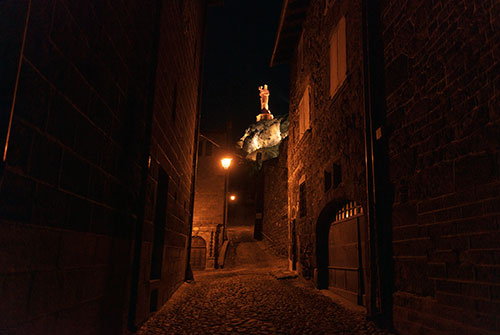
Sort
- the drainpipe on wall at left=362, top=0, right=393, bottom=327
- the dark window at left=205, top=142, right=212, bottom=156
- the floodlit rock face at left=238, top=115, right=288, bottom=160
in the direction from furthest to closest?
the floodlit rock face at left=238, top=115, right=288, bottom=160
the dark window at left=205, top=142, right=212, bottom=156
the drainpipe on wall at left=362, top=0, right=393, bottom=327

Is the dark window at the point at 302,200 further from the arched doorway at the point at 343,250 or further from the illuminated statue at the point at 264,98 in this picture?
the illuminated statue at the point at 264,98

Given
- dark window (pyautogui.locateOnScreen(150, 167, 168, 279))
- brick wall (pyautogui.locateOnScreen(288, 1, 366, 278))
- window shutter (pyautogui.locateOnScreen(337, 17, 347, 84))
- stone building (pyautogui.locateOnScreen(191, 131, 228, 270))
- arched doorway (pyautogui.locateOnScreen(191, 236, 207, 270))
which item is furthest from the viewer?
stone building (pyautogui.locateOnScreen(191, 131, 228, 270))

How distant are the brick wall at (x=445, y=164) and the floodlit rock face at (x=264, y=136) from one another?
5200 centimetres

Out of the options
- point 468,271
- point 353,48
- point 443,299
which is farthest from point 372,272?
point 353,48

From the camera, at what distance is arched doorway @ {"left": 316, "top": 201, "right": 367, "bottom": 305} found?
19.3 feet

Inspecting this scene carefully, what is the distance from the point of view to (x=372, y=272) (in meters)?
4.65

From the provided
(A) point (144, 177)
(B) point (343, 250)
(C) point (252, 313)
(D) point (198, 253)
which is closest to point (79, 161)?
(A) point (144, 177)

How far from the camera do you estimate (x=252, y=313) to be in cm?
514

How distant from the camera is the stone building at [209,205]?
687 inches

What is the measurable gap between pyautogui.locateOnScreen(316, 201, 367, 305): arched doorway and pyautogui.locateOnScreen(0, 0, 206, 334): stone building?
3322 millimetres

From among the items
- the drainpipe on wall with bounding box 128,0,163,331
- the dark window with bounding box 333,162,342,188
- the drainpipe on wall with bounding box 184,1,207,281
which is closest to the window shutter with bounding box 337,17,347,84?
the dark window with bounding box 333,162,342,188

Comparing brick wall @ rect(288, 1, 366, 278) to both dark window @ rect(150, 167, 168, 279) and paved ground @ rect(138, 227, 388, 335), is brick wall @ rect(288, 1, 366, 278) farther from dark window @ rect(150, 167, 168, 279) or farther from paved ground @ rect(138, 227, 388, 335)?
dark window @ rect(150, 167, 168, 279)

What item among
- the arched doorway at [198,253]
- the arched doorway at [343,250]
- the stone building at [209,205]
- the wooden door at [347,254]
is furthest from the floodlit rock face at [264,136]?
the wooden door at [347,254]

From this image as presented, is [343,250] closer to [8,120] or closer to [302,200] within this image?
[302,200]
